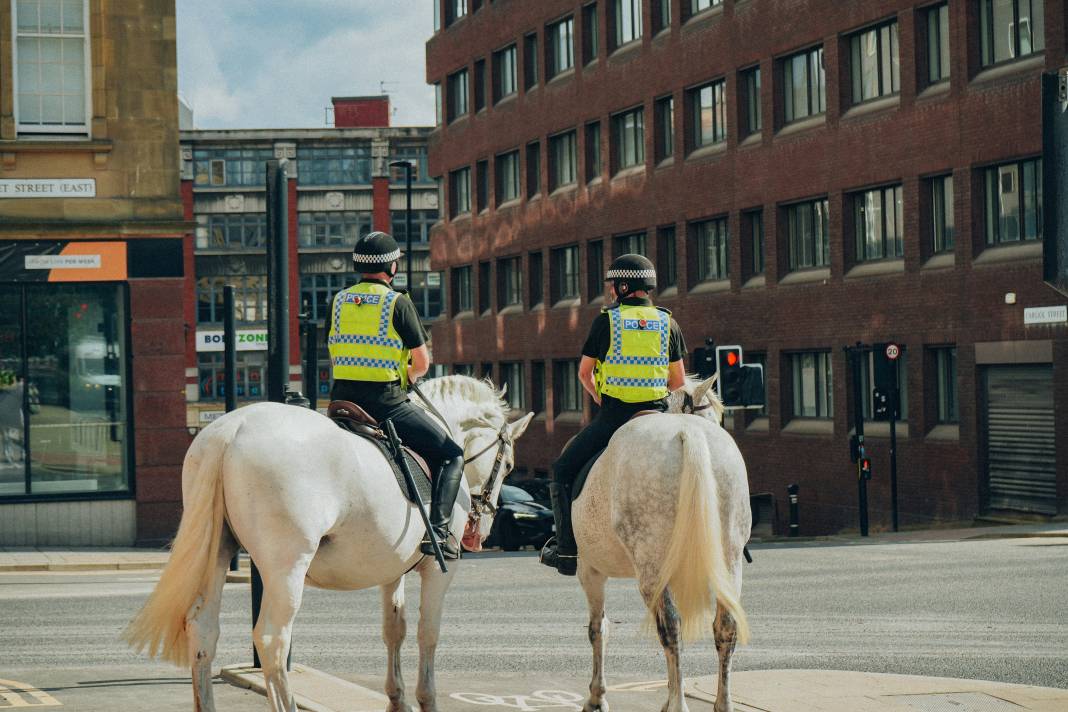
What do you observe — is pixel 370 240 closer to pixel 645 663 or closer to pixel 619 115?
pixel 645 663

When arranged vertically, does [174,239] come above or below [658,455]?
above

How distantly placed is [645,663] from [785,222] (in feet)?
95.3

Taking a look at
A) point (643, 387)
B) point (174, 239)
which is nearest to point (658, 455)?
point (643, 387)

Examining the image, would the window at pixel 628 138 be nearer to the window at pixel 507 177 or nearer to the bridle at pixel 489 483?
the window at pixel 507 177

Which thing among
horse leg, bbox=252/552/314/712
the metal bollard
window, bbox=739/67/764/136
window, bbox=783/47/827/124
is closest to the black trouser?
horse leg, bbox=252/552/314/712

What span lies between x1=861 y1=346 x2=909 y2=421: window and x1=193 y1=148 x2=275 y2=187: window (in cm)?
5655

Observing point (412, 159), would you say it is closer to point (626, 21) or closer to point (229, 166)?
point (229, 166)

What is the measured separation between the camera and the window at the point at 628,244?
4743 centimetres

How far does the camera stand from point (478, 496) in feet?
31.8

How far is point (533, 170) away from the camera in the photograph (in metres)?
54.7

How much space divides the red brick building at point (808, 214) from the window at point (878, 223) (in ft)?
0.21

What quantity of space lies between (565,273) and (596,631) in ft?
144

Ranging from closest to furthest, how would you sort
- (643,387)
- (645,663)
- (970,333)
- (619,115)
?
(643,387) → (645,663) → (970,333) → (619,115)

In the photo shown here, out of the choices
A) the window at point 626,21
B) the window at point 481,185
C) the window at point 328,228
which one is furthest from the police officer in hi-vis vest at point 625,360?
the window at point 328,228
